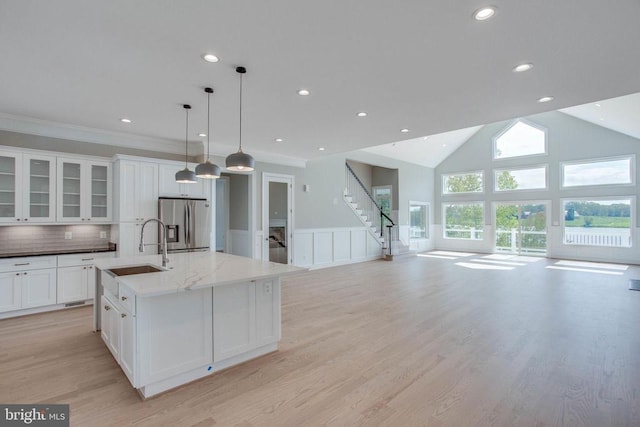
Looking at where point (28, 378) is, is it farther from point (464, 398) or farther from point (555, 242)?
point (555, 242)

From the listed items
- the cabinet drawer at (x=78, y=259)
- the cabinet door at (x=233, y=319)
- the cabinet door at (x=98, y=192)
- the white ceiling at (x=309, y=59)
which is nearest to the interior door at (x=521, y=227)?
the white ceiling at (x=309, y=59)

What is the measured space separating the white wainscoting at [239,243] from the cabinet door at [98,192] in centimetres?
265

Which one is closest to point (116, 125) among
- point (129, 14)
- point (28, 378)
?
point (129, 14)

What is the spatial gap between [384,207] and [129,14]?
33.0 feet

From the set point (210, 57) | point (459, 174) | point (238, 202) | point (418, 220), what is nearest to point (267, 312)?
point (210, 57)

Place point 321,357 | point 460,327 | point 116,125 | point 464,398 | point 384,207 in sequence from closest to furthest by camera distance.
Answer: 1. point 464,398
2. point 321,357
3. point 460,327
4. point 116,125
5. point 384,207

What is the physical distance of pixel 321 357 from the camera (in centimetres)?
306

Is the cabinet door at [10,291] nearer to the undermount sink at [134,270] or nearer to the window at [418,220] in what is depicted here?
the undermount sink at [134,270]

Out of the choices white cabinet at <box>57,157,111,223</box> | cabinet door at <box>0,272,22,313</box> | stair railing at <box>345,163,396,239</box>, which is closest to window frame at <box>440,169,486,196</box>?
stair railing at <box>345,163,396,239</box>

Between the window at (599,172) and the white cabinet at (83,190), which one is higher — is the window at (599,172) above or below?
above

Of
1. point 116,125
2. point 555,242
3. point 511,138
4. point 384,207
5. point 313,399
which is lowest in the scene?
point 313,399

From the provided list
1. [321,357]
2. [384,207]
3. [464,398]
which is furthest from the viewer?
[384,207]

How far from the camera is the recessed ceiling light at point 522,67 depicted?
9.62 ft

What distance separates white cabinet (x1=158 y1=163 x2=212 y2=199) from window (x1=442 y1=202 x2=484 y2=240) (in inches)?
379
